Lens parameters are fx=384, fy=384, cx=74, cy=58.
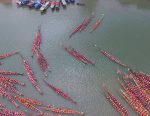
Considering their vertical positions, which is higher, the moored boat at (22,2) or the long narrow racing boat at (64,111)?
the moored boat at (22,2)

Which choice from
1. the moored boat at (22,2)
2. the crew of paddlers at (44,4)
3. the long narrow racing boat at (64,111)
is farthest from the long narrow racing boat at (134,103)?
the moored boat at (22,2)

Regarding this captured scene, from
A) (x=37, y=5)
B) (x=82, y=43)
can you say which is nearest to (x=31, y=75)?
(x=82, y=43)

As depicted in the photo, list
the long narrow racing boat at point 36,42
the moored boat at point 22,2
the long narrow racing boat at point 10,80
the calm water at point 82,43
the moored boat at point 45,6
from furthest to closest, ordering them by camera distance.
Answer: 1. the moored boat at point 22,2
2. the moored boat at point 45,6
3. the long narrow racing boat at point 36,42
4. the long narrow racing boat at point 10,80
5. the calm water at point 82,43

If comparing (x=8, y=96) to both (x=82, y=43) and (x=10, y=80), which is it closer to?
(x=10, y=80)

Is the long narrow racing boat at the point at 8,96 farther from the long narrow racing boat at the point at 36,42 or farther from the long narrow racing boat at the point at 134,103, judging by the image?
the long narrow racing boat at the point at 134,103

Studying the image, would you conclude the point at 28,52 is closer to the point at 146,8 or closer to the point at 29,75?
the point at 29,75

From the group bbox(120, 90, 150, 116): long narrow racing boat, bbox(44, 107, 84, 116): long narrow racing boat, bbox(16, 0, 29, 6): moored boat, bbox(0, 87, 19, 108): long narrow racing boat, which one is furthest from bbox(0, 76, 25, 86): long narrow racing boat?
bbox(16, 0, 29, 6): moored boat

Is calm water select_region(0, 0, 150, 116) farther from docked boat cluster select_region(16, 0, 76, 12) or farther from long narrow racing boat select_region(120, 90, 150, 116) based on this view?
docked boat cluster select_region(16, 0, 76, 12)
